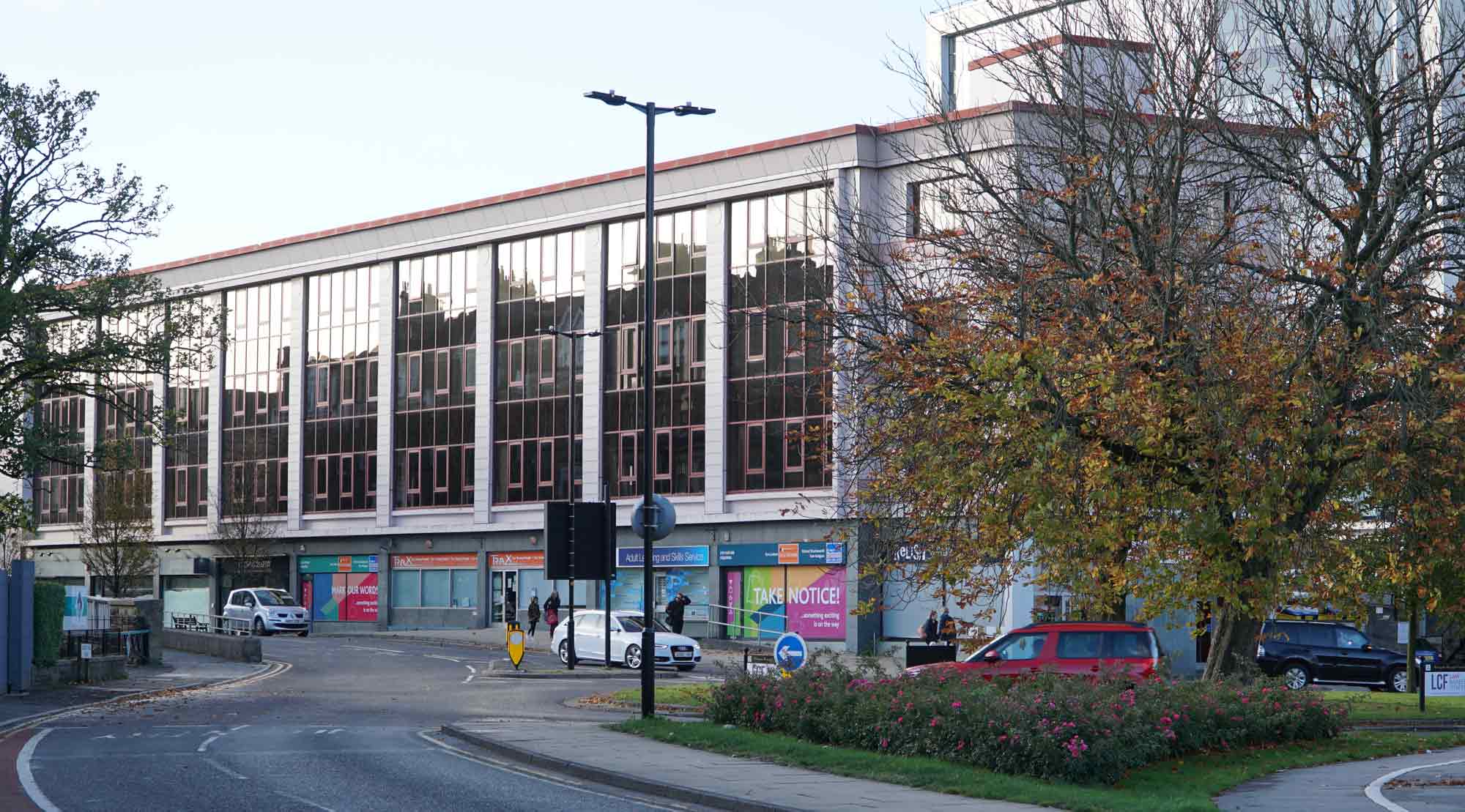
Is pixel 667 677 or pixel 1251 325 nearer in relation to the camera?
pixel 1251 325

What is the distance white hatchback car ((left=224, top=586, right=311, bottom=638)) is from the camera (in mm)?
62750

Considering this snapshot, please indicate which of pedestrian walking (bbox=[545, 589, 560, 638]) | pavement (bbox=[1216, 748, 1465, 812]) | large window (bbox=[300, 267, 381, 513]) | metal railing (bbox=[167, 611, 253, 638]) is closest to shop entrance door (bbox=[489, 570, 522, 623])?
large window (bbox=[300, 267, 381, 513])

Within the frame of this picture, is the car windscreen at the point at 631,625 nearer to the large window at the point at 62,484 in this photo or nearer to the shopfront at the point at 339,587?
the shopfront at the point at 339,587

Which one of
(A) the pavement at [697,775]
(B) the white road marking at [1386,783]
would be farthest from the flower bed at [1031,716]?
(B) the white road marking at [1386,783]

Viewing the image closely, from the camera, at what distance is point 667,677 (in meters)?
39.6

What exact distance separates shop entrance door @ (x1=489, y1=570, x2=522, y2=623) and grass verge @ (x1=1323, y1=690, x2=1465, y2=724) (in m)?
38.5

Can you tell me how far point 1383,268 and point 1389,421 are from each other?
2.06 m

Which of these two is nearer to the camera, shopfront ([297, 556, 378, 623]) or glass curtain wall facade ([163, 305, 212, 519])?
shopfront ([297, 556, 378, 623])

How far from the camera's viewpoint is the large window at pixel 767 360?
55.0 metres

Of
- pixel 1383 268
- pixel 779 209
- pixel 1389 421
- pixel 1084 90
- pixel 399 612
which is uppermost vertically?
pixel 779 209

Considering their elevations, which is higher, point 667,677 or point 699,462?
point 699,462

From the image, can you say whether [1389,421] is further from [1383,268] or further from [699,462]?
[699,462]

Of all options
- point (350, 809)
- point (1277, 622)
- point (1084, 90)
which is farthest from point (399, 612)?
point (350, 809)

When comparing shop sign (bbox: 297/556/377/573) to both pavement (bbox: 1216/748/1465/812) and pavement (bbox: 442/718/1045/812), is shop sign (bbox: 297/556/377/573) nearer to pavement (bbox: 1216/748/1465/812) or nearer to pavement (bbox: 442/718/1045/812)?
pavement (bbox: 442/718/1045/812)
